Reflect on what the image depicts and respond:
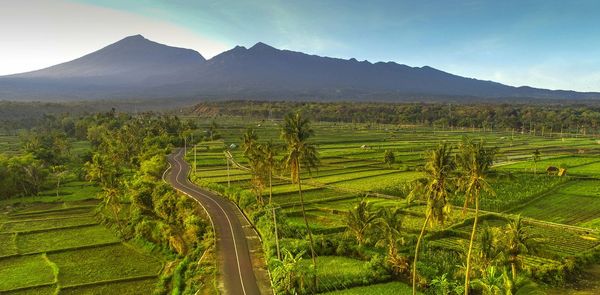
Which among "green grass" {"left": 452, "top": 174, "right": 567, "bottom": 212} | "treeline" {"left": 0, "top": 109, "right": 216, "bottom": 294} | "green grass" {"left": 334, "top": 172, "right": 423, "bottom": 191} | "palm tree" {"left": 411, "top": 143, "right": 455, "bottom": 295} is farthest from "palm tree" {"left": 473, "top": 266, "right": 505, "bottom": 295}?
"green grass" {"left": 334, "top": 172, "right": 423, "bottom": 191}

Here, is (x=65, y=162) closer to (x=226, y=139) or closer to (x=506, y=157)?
(x=226, y=139)

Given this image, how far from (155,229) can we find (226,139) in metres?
79.7

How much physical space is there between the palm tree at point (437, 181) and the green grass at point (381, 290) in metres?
3.28

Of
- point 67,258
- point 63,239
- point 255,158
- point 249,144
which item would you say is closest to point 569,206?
point 255,158

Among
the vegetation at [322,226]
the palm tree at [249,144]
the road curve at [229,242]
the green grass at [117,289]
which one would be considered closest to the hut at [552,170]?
the vegetation at [322,226]

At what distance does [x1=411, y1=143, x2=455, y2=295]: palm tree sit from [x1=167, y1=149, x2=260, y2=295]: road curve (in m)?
13.8

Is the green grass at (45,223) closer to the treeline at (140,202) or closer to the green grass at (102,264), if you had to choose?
the treeline at (140,202)

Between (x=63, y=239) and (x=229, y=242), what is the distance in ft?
70.0

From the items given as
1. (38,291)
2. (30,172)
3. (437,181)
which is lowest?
(38,291)

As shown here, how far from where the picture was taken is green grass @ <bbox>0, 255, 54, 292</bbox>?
3778 cm

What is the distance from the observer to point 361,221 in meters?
40.2

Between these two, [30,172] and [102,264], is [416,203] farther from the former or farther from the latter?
[30,172]

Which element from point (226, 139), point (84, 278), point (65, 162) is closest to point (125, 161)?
point (65, 162)

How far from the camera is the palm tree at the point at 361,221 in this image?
39719 mm
